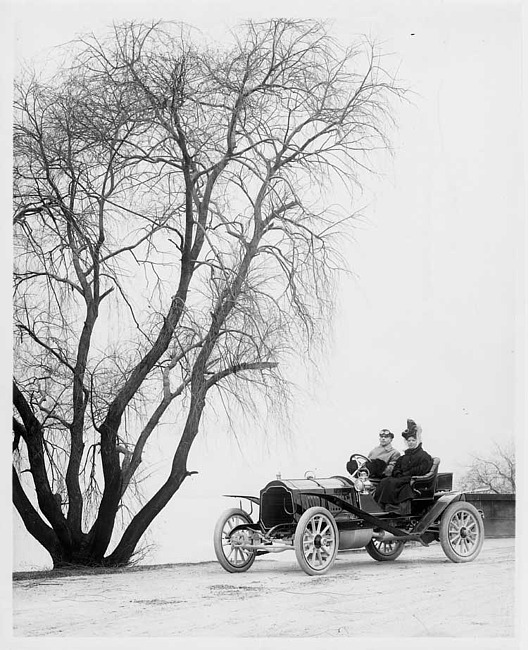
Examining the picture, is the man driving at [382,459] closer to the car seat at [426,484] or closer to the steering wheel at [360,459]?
the steering wheel at [360,459]

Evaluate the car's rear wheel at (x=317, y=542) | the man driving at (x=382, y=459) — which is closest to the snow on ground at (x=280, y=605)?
the car's rear wheel at (x=317, y=542)

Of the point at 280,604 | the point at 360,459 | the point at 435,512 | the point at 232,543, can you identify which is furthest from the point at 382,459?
the point at 280,604

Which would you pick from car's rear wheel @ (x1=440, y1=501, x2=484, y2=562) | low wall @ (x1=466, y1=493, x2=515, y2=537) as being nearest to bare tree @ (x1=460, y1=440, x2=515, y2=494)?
low wall @ (x1=466, y1=493, x2=515, y2=537)

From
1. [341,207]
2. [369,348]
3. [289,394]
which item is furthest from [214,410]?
[341,207]

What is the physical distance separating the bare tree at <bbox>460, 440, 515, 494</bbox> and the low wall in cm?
11

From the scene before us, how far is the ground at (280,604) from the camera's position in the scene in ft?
28.7

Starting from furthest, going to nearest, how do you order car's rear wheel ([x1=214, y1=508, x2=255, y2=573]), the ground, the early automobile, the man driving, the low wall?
the low wall < the man driving < car's rear wheel ([x1=214, y1=508, x2=255, y2=573]) < the early automobile < the ground

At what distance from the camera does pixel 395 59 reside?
9578mm

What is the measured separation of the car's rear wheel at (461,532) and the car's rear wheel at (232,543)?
166cm

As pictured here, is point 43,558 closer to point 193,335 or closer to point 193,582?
point 193,582

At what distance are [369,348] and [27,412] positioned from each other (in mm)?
3025

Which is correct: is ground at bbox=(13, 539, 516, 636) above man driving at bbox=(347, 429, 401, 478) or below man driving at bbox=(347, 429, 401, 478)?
below

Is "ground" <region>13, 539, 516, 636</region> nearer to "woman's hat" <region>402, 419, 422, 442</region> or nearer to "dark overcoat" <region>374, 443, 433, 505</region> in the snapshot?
"dark overcoat" <region>374, 443, 433, 505</region>

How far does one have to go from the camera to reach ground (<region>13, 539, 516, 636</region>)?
28.7 feet
